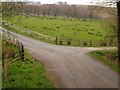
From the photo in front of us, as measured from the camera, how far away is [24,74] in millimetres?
17750

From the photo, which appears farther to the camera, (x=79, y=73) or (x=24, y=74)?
(x=79, y=73)

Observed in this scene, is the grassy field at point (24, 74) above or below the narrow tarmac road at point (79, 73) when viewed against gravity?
above

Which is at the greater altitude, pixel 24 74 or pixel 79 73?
pixel 24 74

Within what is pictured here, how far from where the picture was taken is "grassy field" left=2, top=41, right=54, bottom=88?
15.3 metres

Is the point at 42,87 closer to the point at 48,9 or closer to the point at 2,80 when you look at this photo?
the point at 2,80

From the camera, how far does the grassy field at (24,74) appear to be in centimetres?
1529

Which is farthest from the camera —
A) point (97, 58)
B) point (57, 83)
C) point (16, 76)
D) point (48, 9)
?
point (48, 9)

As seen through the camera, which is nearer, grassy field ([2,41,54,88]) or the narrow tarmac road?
grassy field ([2,41,54,88])

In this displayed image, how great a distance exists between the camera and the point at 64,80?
54.8 ft

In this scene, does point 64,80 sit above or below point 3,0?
below

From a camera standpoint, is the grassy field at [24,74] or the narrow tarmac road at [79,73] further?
the narrow tarmac road at [79,73]

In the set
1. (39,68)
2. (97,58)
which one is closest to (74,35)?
(97,58)

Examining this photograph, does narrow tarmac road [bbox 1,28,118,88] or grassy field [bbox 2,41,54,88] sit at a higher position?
grassy field [bbox 2,41,54,88]

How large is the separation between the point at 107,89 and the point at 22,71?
5.68 m
